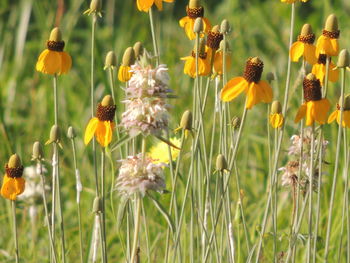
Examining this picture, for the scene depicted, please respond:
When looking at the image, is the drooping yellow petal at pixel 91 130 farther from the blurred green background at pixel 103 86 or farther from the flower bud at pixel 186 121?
the blurred green background at pixel 103 86

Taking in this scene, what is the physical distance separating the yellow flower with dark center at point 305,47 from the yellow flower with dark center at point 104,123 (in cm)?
40

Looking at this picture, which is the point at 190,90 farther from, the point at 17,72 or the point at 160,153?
the point at 160,153

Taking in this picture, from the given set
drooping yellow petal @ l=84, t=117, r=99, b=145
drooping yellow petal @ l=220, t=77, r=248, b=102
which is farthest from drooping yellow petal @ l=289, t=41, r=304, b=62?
drooping yellow petal @ l=84, t=117, r=99, b=145

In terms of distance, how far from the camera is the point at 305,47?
5.41 feet

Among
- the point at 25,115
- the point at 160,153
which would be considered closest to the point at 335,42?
the point at 160,153

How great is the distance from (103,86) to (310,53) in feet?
7.11

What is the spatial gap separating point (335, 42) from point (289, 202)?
115cm

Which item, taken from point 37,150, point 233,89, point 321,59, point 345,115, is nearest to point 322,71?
point 321,59

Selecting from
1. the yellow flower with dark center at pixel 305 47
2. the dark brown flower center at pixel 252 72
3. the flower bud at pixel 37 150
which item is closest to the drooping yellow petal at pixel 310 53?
the yellow flower with dark center at pixel 305 47

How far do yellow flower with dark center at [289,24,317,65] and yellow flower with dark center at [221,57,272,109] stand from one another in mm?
187

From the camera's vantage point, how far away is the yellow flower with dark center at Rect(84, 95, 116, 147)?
1.49 m

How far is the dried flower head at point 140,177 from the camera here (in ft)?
4.52

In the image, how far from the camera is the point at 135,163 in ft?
4.62

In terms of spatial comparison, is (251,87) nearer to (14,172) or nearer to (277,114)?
(277,114)
